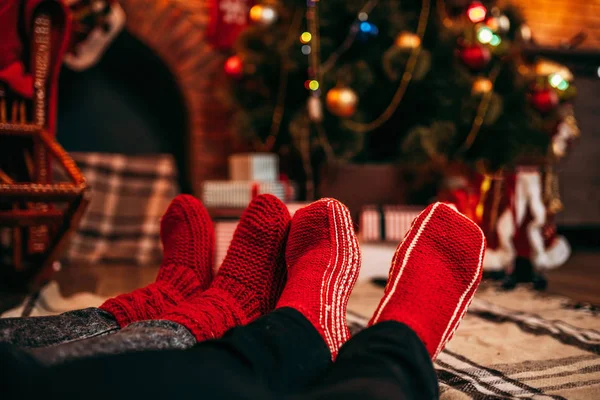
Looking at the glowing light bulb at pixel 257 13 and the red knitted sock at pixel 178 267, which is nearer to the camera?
the red knitted sock at pixel 178 267

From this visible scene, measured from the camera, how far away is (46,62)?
1193 mm

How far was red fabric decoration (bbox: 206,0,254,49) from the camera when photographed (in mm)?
2088

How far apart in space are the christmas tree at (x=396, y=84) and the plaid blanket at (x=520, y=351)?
79 centimetres

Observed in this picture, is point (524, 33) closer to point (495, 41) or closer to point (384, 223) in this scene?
point (495, 41)

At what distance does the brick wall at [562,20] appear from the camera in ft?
9.29

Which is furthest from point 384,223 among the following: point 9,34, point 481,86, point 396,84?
point 9,34

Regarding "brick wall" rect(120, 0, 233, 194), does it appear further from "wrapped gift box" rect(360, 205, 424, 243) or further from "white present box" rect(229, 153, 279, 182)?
"wrapped gift box" rect(360, 205, 424, 243)

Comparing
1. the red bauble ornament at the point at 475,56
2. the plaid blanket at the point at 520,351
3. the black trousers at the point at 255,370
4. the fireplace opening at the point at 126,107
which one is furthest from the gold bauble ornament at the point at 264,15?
the black trousers at the point at 255,370

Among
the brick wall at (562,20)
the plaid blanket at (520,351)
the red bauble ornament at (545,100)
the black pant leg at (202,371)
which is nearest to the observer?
the black pant leg at (202,371)

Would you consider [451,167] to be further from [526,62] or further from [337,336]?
[337,336]

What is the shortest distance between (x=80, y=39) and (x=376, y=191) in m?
1.24

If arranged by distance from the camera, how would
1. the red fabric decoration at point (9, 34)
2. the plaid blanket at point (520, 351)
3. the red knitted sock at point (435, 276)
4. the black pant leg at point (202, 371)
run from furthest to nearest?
the red fabric decoration at point (9, 34), the plaid blanket at point (520, 351), the red knitted sock at point (435, 276), the black pant leg at point (202, 371)

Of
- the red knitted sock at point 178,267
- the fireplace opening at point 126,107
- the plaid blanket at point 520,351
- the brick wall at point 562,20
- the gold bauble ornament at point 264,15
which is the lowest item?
the plaid blanket at point 520,351

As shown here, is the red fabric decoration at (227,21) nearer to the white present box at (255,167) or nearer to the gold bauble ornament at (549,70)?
the white present box at (255,167)
